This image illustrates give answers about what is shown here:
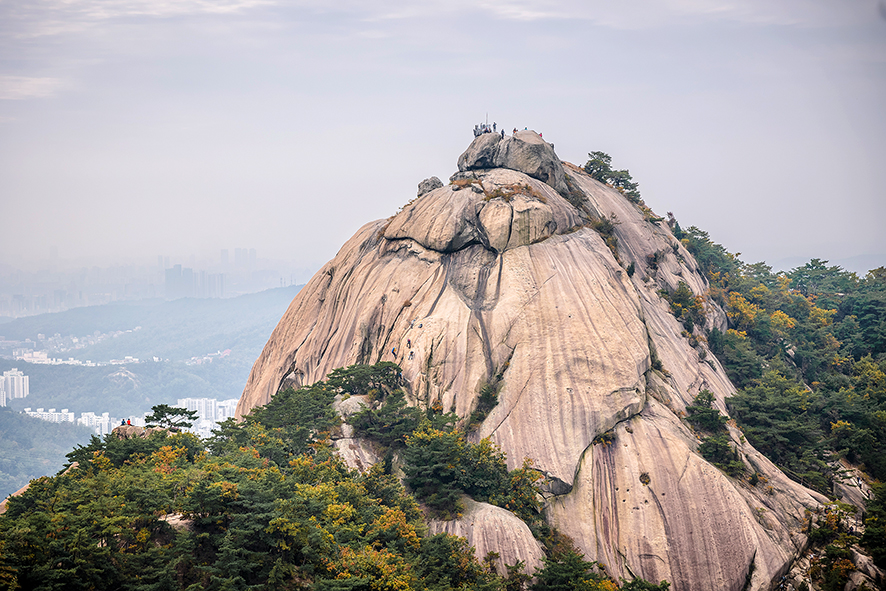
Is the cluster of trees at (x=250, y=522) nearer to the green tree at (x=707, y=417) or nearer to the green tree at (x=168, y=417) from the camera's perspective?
the green tree at (x=168, y=417)

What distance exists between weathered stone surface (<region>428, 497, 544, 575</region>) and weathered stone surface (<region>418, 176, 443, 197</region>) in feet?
65.2

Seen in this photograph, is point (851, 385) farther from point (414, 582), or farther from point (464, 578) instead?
point (414, 582)

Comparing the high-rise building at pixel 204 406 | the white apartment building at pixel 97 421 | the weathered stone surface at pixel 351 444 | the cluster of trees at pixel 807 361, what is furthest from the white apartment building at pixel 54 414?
the cluster of trees at pixel 807 361

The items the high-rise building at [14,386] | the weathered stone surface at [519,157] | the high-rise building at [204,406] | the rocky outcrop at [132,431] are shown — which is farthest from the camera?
the high-rise building at [14,386]

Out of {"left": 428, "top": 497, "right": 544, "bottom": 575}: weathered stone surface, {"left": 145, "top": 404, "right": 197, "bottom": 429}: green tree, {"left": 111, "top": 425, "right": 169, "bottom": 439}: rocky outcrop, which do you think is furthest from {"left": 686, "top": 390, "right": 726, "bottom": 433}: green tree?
{"left": 111, "top": 425, "right": 169, "bottom": 439}: rocky outcrop

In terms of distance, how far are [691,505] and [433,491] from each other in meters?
9.91

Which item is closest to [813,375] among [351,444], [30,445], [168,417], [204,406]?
[351,444]

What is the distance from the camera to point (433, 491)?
871 inches

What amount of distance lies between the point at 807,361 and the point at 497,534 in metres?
32.1

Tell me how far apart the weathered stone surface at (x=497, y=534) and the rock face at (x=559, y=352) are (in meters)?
0.28

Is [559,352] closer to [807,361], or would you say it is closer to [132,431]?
[132,431]

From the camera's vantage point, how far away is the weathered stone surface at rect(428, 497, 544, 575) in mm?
19922

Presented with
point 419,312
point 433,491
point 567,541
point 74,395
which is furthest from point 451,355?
point 74,395

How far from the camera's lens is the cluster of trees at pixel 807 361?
1120 inches
